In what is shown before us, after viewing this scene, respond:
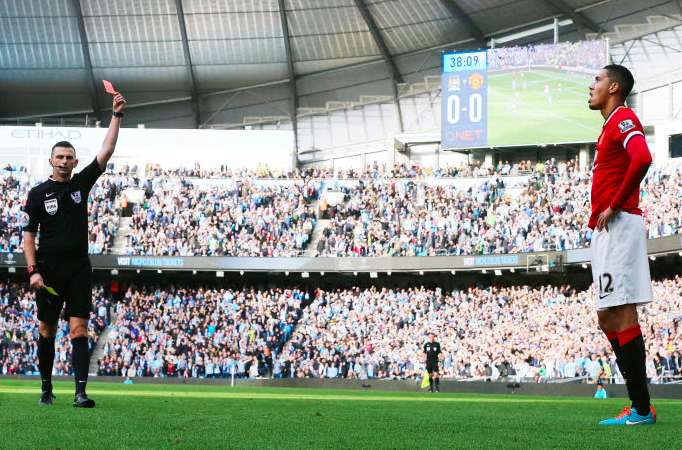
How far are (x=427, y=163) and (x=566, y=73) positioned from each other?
10.3 meters

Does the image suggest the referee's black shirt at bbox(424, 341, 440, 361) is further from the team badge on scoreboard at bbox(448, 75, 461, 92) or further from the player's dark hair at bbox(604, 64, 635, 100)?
the team badge on scoreboard at bbox(448, 75, 461, 92)

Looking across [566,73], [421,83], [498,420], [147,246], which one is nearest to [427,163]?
[421,83]

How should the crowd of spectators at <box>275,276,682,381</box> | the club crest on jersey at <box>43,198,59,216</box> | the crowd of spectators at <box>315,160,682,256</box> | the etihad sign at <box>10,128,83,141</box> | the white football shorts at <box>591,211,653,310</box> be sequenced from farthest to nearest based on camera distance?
the etihad sign at <box>10,128,83,141</box>, the crowd of spectators at <box>315,160,682,256</box>, the crowd of spectators at <box>275,276,682,381</box>, the club crest on jersey at <box>43,198,59,216</box>, the white football shorts at <box>591,211,653,310</box>

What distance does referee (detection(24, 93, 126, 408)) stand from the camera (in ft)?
29.6

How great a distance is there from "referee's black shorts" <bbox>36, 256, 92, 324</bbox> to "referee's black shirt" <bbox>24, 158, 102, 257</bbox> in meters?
0.09

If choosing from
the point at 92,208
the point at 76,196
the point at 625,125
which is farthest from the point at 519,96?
the point at 625,125

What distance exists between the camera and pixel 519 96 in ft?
163

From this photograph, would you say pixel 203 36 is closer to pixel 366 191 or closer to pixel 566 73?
pixel 366 191

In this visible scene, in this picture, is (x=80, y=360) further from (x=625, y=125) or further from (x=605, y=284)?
(x=625, y=125)

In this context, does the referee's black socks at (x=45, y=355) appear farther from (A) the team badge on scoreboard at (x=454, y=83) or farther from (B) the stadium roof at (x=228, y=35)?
(B) the stadium roof at (x=228, y=35)

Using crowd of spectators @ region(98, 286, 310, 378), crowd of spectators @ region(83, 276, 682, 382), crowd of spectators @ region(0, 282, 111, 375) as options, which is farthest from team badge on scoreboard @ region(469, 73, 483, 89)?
crowd of spectators @ region(0, 282, 111, 375)

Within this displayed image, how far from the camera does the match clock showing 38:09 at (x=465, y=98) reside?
49.8 meters

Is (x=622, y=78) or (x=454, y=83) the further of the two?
(x=454, y=83)

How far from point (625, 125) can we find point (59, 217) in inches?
199
